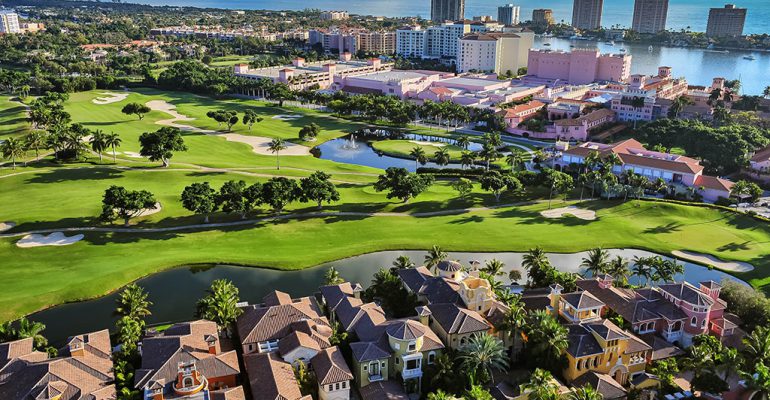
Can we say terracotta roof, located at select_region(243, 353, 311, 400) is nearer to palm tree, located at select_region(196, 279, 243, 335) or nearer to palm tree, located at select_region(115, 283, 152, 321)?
palm tree, located at select_region(196, 279, 243, 335)

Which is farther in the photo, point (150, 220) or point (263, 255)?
point (150, 220)

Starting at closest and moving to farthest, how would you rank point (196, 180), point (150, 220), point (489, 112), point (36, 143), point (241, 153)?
point (150, 220)
point (196, 180)
point (36, 143)
point (241, 153)
point (489, 112)

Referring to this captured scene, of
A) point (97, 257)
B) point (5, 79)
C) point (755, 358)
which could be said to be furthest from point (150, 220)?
point (5, 79)

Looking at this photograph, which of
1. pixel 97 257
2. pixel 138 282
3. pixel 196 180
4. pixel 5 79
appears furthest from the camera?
pixel 5 79

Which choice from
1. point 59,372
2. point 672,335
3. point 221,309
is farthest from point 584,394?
point 59,372

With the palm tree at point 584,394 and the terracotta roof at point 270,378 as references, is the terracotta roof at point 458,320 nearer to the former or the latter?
the palm tree at point 584,394

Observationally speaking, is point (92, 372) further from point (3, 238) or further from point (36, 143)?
point (36, 143)

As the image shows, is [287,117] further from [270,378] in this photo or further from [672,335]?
[672,335]
